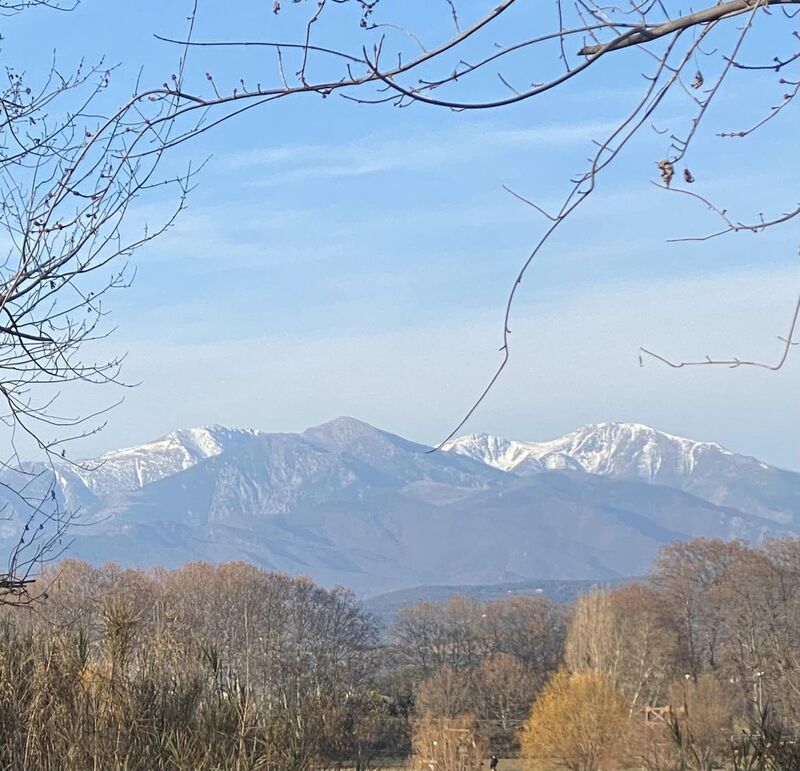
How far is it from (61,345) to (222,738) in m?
2.11

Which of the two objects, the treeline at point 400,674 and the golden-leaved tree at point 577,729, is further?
the golden-leaved tree at point 577,729

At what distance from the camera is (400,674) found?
217ft

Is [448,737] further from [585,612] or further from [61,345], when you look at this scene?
[61,345]

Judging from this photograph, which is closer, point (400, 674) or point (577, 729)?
point (577, 729)

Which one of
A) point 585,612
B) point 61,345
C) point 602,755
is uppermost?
point 61,345

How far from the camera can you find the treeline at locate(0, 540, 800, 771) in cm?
554

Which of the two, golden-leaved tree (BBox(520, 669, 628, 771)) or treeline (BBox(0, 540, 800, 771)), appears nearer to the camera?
treeline (BBox(0, 540, 800, 771))

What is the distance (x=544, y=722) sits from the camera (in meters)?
42.9

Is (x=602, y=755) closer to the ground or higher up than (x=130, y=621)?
closer to the ground

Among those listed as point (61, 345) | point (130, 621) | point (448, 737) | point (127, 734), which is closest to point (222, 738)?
point (127, 734)

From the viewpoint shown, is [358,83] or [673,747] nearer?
[358,83]

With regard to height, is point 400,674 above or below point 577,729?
below

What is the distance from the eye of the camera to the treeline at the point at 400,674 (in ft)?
18.2

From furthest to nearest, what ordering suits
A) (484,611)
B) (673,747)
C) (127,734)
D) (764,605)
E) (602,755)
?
(484,611), (764,605), (602,755), (673,747), (127,734)
